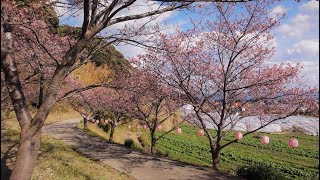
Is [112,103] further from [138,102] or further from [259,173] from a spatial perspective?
[259,173]

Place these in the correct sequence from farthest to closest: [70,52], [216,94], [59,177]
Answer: [216,94] → [59,177] → [70,52]

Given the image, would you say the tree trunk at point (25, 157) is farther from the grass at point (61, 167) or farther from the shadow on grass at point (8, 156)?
the shadow on grass at point (8, 156)

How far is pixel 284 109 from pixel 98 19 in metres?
9.23

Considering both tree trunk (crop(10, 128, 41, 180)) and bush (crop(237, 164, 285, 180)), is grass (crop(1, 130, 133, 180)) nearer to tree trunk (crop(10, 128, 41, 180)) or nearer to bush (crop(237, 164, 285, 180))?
tree trunk (crop(10, 128, 41, 180))

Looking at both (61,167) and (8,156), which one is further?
(8,156)

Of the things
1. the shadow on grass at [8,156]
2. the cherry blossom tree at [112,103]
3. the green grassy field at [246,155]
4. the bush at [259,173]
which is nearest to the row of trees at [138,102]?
the cherry blossom tree at [112,103]

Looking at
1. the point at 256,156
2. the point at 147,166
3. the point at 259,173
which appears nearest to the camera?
the point at 259,173

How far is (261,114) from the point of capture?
13.7 m

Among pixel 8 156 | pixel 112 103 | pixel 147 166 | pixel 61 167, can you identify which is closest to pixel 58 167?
pixel 61 167

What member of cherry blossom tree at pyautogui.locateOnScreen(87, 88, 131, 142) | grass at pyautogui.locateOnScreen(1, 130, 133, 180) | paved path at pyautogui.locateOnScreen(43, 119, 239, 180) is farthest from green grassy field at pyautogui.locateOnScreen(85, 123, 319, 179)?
grass at pyautogui.locateOnScreen(1, 130, 133, 180)

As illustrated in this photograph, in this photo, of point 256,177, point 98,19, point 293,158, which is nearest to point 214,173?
point 256,177

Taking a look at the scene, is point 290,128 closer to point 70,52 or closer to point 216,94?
point 216,94

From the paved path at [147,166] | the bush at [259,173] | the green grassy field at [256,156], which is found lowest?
the green grassy field at [256,156]

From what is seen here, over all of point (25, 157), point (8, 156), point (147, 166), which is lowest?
point (147, 166)
